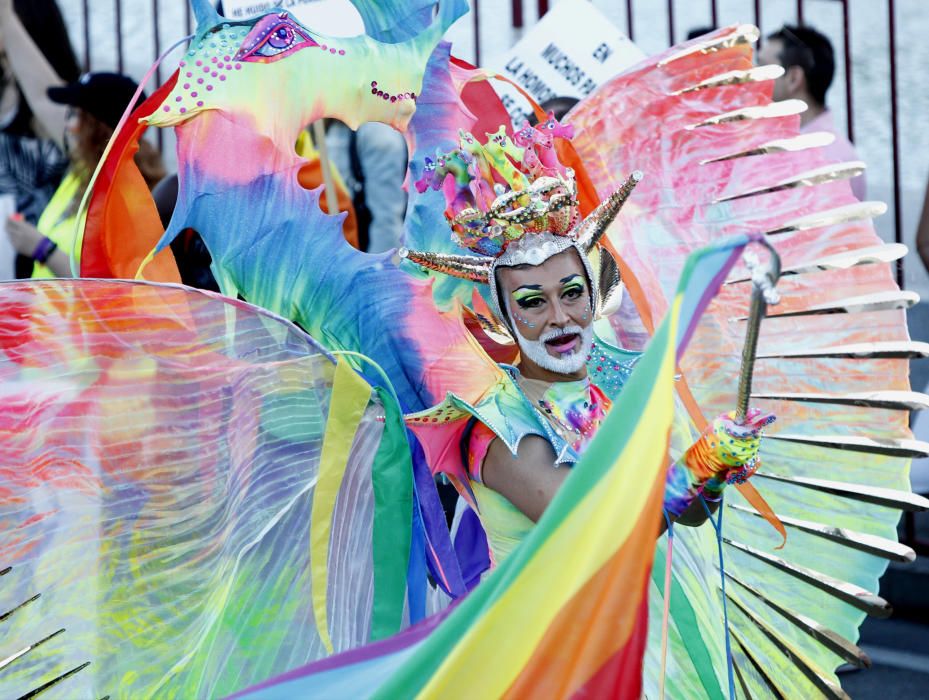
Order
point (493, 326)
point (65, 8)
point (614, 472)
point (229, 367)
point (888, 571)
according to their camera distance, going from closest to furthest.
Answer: point (614, 472), point (229, 367), point (493, 326), point (888, 571), point (65, 8)

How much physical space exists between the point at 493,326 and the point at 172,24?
12.7 ft

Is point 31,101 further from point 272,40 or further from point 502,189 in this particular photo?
point 502,189

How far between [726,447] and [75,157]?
8.43 ft

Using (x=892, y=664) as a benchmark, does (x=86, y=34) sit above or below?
above

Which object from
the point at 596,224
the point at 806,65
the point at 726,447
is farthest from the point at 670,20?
the point at 726,447

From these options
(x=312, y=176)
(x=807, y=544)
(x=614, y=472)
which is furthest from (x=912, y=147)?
(x=614, y=472)

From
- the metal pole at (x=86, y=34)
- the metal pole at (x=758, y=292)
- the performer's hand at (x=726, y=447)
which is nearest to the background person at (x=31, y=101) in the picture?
the metal pole at (x=86, y=34)

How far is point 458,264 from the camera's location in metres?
2.66

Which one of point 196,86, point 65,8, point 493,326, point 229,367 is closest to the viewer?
point 229,367

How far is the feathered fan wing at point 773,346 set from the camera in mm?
2689

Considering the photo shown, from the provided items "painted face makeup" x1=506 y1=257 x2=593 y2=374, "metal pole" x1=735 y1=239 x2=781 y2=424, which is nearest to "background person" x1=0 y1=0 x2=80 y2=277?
"painted face makeup" x1=506 y1=257 x2=593 y2=374

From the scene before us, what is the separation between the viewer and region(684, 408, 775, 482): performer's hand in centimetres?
206

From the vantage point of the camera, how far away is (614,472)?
1819 mm

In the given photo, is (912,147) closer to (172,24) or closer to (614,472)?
(172,24)
